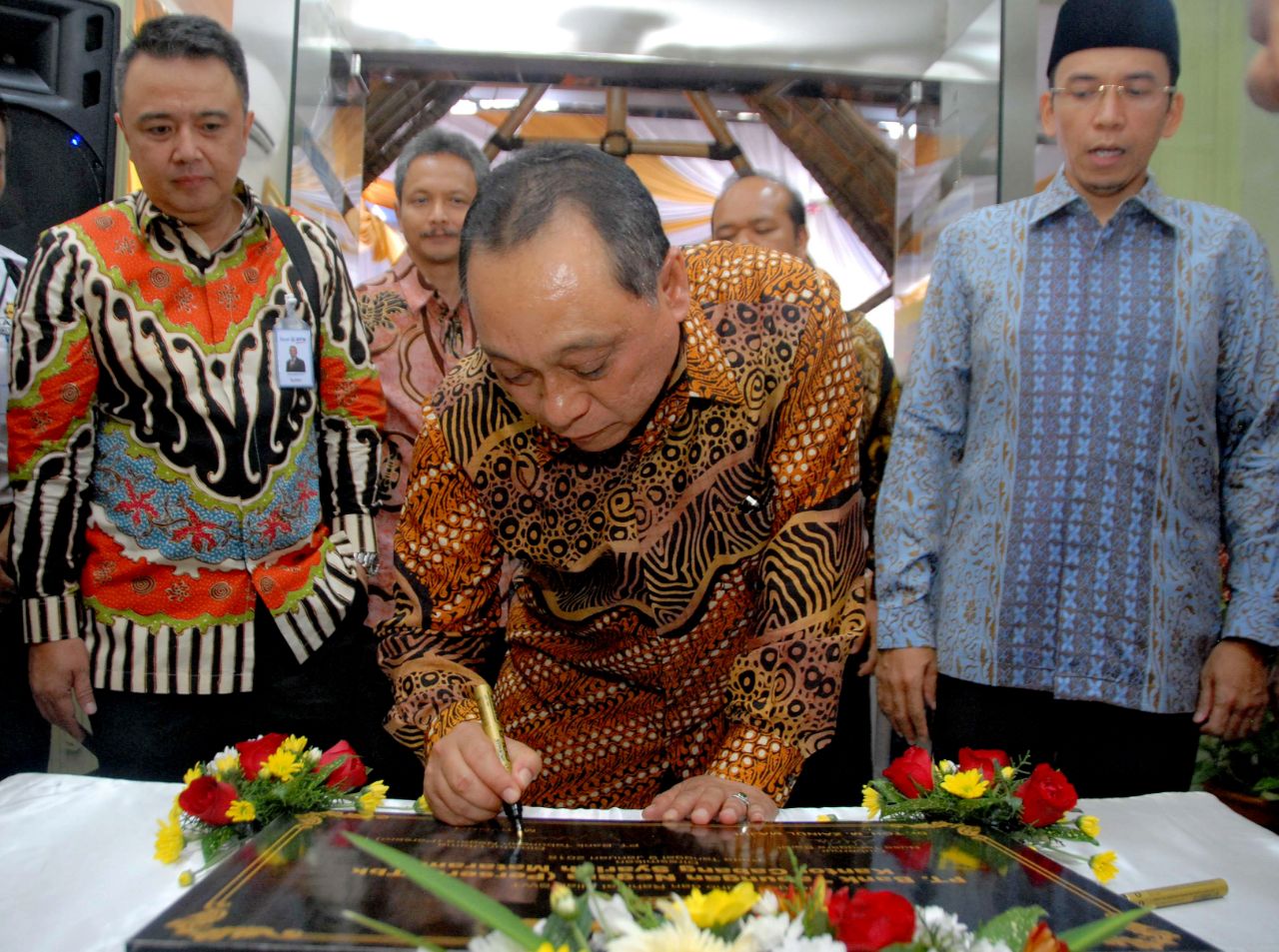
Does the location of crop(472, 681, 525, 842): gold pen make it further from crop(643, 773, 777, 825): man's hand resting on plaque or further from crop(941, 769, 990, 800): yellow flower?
crop(941, 769, 990, 800): yellow flower

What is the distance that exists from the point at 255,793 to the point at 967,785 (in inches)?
28.5

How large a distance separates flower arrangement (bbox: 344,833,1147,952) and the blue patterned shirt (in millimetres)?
1065

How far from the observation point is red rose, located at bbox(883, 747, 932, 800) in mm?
1218

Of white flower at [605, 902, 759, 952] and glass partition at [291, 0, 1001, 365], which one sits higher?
glass partition at [291, 0, 1001, 365]

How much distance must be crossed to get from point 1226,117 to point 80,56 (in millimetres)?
2457

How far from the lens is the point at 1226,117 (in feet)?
8.18

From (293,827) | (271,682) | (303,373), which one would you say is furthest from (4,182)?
(293,827)

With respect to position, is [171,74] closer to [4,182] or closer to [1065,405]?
[4,182]

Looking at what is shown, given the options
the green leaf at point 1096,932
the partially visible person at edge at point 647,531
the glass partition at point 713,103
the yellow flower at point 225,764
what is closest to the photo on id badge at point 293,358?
the partially visible person at edge at point 647,531

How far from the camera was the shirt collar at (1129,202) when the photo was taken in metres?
1.83

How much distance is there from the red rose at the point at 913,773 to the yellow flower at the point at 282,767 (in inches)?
25.0

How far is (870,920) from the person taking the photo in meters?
0.72

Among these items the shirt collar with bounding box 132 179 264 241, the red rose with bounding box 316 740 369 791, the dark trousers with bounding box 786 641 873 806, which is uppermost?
A: the shirt collar with bounding box 132 179 264 241

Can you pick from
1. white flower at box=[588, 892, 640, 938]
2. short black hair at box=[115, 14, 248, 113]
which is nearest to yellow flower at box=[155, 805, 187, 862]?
white flower at box=[588, 892, 640, 938]
